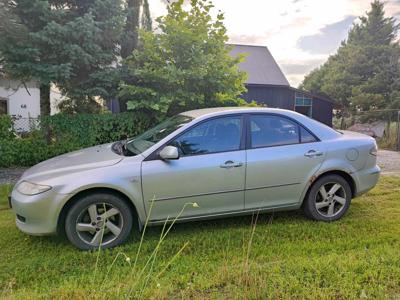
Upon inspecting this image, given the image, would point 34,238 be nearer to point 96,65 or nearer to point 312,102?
point 96,65

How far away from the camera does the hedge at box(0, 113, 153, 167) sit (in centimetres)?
725

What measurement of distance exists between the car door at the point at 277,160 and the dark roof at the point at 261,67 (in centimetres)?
1498

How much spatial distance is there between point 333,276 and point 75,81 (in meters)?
7.22

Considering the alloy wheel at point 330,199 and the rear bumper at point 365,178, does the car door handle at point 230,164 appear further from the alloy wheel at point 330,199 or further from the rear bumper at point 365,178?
the rear bumper at point 365,178

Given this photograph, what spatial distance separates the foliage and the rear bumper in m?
22.4

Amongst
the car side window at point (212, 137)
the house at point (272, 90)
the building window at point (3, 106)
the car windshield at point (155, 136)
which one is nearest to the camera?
the car side window at point (212, 137)

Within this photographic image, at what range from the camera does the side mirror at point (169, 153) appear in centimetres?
342

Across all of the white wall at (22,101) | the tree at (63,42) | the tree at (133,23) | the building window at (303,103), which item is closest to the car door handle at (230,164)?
the tree at (63,42)

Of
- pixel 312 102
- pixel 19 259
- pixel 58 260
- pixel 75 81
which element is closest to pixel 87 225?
pixel 58 260

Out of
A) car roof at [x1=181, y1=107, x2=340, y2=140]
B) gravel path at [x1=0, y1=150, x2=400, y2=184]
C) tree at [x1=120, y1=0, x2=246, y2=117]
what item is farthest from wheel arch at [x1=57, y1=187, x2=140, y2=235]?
tree at [x1=120, y1=0, x2=246, y2=117]

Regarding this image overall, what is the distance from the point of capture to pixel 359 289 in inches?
100

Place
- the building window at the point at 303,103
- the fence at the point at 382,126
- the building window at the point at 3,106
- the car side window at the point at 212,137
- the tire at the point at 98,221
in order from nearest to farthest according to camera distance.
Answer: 1. the tire at the point at 98,221
2. the car side window at the point at 212,137
3. the fence at the point at 382,126
4. the building window at the point at 3,106
5. the building window at the point at 303,103

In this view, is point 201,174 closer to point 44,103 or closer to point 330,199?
point 330,199

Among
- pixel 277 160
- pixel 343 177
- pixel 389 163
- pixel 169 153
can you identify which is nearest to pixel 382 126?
pixel 389 163
